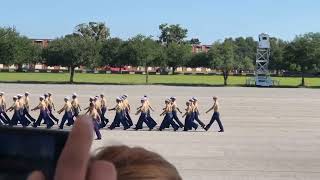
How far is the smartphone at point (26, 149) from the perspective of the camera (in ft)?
4.26

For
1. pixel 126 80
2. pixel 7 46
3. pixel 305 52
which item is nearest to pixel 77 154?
pixel 7 46

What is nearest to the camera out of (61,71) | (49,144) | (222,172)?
(49,144)

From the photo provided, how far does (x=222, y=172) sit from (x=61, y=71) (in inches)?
4023

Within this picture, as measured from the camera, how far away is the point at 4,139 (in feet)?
4.61

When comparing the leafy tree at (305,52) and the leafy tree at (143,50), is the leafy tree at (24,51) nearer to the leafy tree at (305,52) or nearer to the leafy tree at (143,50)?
the leafy tree at (143,50)

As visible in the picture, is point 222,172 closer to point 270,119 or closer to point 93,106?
point 93,106

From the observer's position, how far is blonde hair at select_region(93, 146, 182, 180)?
1.15 meters

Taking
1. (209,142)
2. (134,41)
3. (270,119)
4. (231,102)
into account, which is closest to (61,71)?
(134,41)

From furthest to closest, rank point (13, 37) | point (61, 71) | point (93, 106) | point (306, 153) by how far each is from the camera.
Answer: point (61, 71), point (13, 37), point (93, 106), point (306, 153)

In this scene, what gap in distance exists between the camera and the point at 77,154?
3.44 ft

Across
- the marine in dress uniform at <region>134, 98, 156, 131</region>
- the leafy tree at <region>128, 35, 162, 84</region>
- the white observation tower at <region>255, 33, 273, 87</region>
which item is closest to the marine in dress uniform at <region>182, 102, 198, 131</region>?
the marine in dress uniform at <region>134, 98, 156, 131</region>

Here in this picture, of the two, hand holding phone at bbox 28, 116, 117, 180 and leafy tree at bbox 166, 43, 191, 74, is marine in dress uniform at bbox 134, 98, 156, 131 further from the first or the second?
leafy tree at bbox 166, 43, 191, 74

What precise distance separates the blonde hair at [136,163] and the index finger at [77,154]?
0.31 ft

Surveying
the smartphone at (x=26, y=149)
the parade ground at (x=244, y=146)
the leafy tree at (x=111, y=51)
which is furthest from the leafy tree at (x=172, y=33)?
the smartphone at (x=26, y=149)
